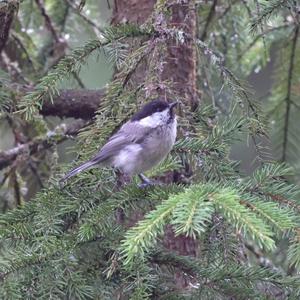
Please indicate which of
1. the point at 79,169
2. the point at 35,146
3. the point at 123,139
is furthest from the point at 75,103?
the point at 79,169

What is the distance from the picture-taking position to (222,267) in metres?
1.80

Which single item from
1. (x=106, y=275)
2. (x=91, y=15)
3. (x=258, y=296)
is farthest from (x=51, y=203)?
(x=91, y=15)

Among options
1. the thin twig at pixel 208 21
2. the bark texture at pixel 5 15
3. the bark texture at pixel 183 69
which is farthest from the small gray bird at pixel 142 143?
the thin twig at pixel 208 21

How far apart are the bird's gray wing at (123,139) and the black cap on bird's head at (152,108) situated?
0.05m

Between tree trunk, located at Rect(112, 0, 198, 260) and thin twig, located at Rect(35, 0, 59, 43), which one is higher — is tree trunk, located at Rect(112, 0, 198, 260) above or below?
below

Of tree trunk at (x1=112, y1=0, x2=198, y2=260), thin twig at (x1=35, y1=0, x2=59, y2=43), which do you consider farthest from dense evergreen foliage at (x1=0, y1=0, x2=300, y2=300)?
thin twig at (x1=35, y1=0, x2=59, y2=43)

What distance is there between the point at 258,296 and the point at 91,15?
2.77m

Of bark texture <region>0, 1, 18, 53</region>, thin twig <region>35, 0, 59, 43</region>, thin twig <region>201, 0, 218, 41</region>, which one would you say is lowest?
thin twig <region>201, 0, 218, 41</region>

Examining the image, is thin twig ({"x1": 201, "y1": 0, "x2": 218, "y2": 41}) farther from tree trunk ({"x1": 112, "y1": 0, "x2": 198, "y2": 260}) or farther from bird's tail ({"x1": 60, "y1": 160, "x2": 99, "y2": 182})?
bird's tail ({"x1": 60, "y1": 160, "x2": 99, "y2": 182})

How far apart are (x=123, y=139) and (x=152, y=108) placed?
0.71ft

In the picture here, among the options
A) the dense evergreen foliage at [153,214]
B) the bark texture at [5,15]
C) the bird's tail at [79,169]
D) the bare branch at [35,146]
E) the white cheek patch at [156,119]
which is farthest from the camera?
the bare branch at [35,146]

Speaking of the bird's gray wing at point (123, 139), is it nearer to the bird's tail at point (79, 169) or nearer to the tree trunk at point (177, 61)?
the bird's tail at point (79, 169)

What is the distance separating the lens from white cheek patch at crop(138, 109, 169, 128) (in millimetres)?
2486

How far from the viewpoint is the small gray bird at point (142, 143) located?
2363 millimetres
